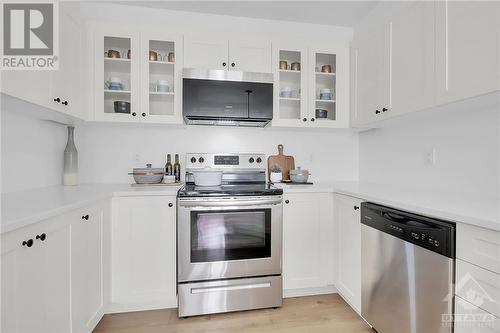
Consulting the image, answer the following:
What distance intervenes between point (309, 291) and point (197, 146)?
1691mm

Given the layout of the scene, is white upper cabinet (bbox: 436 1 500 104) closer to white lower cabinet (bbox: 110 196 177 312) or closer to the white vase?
→ the white vase

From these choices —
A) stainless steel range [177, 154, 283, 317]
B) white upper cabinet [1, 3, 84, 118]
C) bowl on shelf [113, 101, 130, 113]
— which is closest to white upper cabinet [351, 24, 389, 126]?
stainless steel range [177, 154, 283, 317]

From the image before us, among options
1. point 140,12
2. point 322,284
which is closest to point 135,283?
point 322,284

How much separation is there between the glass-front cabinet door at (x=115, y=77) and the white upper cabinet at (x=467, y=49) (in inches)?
85.3

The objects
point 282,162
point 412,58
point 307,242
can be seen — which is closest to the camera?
point 412,58

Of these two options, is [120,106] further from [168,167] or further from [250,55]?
[250,55]

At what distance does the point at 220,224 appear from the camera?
1815 mm

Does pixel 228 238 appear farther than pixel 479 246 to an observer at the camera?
Yes

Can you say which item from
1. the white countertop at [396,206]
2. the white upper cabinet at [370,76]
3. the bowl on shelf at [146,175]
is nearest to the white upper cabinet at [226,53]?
the white upper cabinet at [370,76]

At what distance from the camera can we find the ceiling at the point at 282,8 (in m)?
2.20

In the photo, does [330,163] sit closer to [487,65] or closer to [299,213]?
[299,213]

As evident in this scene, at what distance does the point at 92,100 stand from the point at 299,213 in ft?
6.45

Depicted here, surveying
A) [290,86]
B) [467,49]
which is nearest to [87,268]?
[290,86]

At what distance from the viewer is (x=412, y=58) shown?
1583mm
